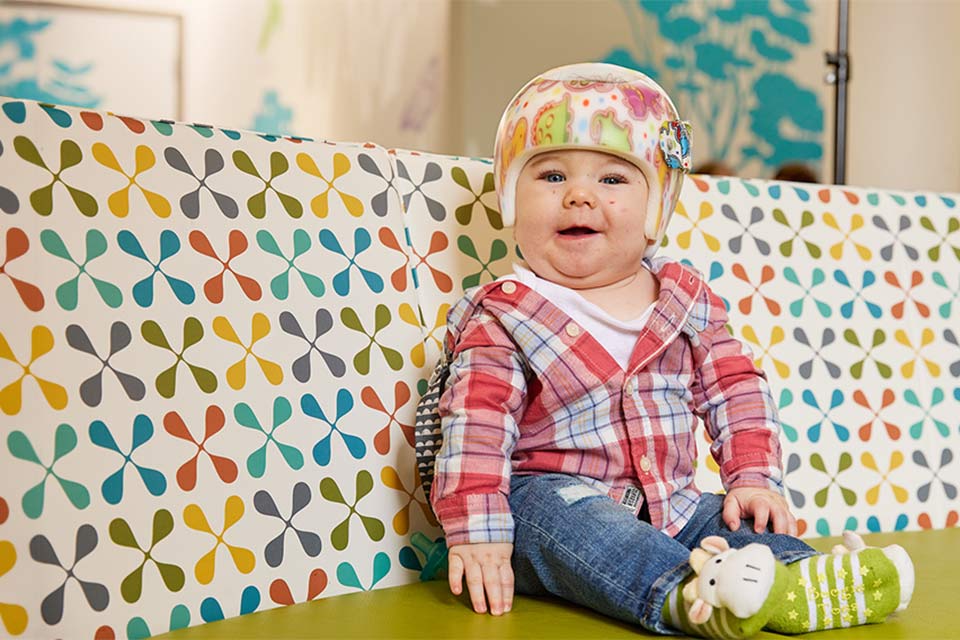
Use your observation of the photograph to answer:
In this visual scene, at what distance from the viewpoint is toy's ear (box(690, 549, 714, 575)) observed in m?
0.97

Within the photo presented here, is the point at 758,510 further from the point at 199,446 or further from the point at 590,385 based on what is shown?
the point at 199,446

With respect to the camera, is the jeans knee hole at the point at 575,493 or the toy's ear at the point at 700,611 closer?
the toy's ear at the point at 700,611

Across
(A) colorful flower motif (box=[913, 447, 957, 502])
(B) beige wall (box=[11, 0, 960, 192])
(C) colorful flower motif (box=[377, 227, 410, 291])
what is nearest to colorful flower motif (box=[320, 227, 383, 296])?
(C) colorful flower motif (box=[377, 227, 410, 291])

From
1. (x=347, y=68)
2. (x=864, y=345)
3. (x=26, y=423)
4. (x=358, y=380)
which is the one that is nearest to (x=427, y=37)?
(x=347, y=68)

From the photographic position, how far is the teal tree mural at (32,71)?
4398mm

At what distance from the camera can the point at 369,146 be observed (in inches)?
55.1

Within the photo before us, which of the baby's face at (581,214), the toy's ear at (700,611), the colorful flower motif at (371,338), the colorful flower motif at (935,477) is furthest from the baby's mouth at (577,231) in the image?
the colorful flower motif at (935,477)

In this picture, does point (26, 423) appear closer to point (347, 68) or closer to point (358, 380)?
point (358, 380)

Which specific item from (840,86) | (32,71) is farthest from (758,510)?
(32,71)

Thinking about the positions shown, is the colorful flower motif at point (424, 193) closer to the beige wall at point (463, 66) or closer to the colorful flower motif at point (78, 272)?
the colorful flower motif at point (78, 272)

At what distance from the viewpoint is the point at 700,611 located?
3.11 ft

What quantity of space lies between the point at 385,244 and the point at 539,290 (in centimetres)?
21

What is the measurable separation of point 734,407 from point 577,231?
0.26 meters

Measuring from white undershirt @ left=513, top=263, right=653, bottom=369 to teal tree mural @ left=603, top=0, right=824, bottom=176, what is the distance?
2.86 m
